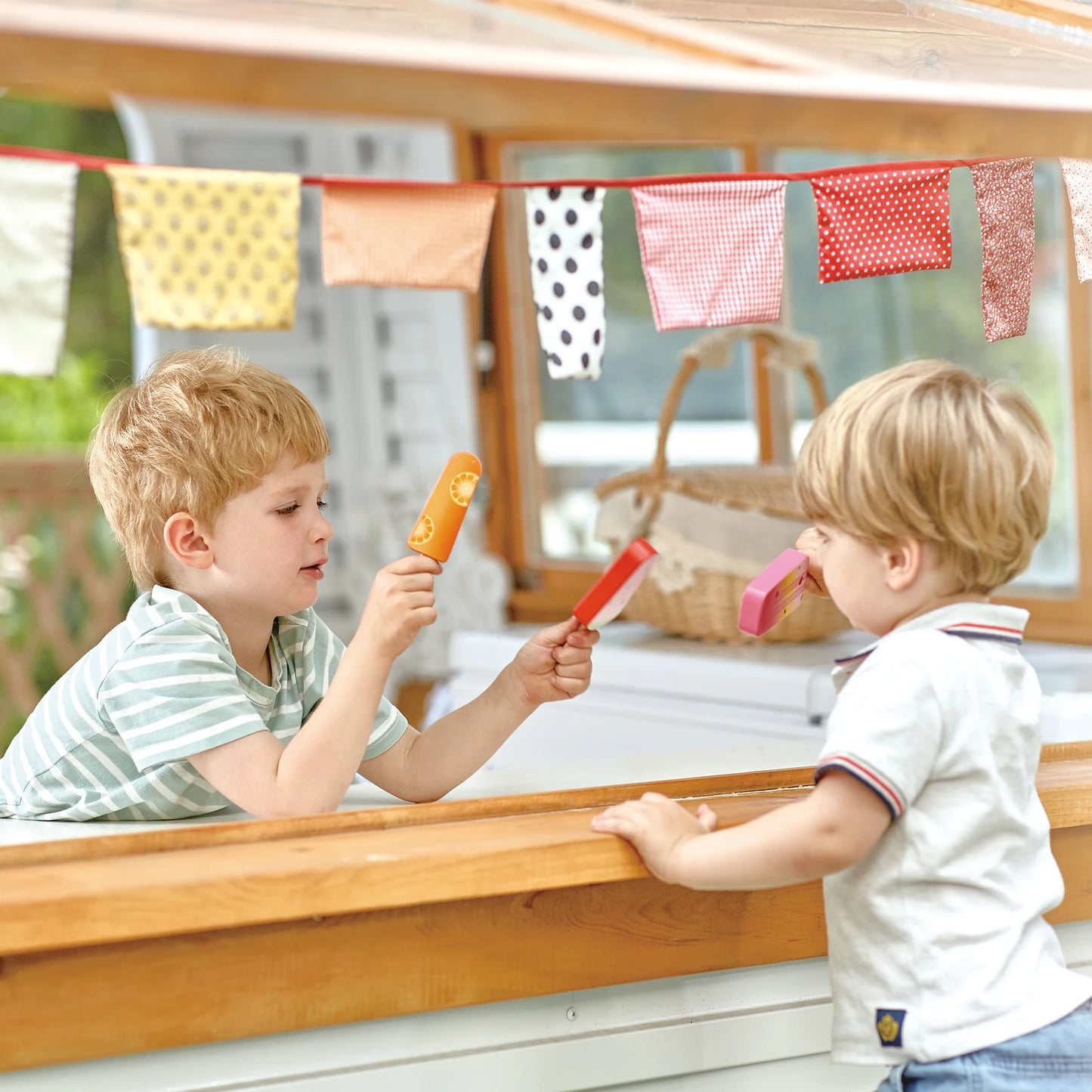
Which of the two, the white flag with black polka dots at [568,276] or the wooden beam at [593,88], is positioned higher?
the wooden beam at [593,88]

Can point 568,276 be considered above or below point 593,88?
below

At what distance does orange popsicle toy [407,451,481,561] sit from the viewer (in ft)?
3.83

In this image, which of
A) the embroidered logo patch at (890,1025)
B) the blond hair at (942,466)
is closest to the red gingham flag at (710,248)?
the blond hair at (942,466)

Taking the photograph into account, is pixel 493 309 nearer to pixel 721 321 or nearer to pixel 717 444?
pixel 717 444

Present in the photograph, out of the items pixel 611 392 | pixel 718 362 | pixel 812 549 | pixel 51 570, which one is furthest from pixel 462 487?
pixel 51 570

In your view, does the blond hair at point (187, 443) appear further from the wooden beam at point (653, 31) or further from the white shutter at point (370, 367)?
the white shutter at point (370, 367)

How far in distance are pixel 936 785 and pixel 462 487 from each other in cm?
46

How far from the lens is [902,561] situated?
1010mm

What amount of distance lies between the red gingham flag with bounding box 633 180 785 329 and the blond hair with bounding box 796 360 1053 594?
494 millimetres

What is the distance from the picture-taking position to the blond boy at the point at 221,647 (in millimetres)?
1164

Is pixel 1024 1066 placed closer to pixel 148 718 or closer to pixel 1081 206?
pixel 148 718

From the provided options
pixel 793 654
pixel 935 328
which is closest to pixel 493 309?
pixel 935 328

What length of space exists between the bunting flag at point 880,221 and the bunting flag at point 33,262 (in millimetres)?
766

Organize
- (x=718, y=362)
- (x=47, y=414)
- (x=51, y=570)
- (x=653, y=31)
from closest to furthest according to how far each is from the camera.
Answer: (x=653, y=31)
(x=718, y=362)
(x=51, y=570)
(x=47, y=414)
